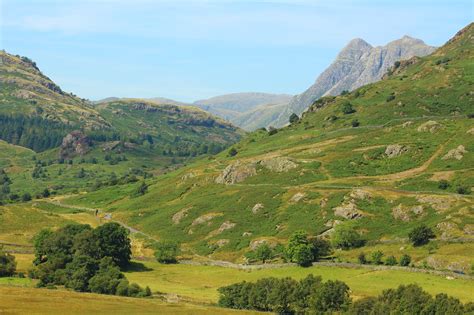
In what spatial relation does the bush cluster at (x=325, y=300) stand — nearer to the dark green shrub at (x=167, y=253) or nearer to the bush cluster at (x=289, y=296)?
the bush cluster at (x=289, y=296)

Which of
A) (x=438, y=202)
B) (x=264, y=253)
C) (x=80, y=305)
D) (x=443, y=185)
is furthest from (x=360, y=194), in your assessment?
(x=80, y=305)

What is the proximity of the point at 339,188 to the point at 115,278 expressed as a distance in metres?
84.3

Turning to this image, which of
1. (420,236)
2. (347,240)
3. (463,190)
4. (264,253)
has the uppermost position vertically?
(463,190)

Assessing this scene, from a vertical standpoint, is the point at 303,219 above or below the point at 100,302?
above

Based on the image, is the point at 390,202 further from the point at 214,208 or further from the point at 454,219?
the point at 214,208

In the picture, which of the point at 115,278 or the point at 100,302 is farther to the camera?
the point at 115,278

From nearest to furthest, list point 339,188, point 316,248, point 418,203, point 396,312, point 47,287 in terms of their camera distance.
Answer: point 396,312
point 47,287
point 316,248
point 418,203
point 339,188

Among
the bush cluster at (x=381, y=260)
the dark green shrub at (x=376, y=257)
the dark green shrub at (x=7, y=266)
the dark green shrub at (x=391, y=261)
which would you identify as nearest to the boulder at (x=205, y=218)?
the bush cluster at (x=381, y=260)

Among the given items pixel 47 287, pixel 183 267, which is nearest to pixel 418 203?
pixel 183 267

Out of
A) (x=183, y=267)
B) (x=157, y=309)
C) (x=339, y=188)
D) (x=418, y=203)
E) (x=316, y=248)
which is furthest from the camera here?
(x=339, y=188)

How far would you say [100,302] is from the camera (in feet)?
357

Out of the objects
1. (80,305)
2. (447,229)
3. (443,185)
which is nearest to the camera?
(80,305)

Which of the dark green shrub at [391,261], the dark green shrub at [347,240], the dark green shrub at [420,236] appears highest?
the dark green shrub at [420,236]

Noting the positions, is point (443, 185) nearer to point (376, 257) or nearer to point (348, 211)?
point (348, 211)
